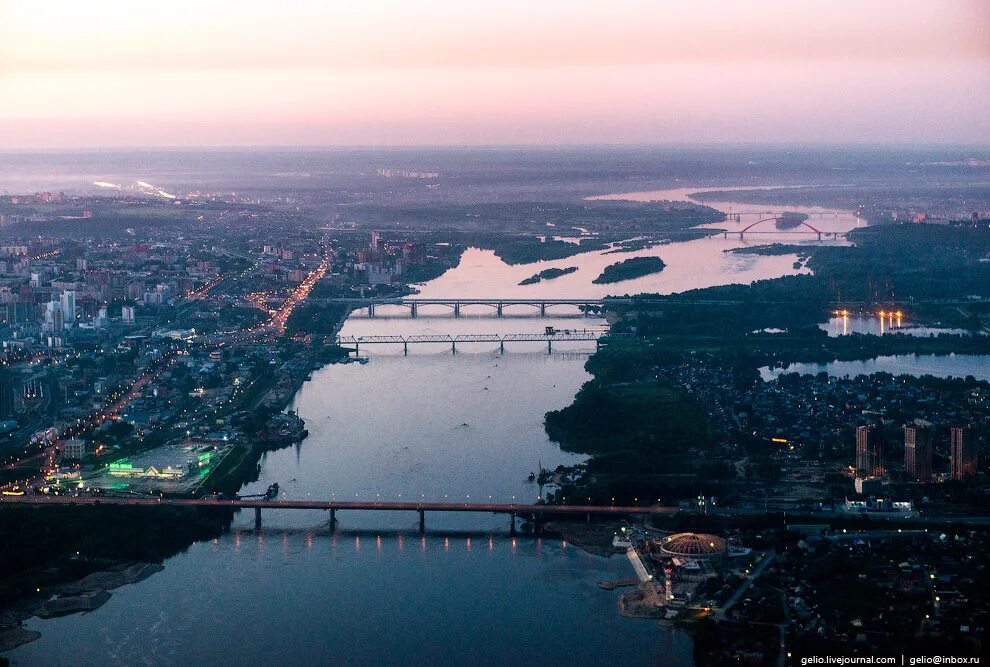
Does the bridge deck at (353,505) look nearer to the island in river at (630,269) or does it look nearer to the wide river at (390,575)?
the wide river at (390,575)

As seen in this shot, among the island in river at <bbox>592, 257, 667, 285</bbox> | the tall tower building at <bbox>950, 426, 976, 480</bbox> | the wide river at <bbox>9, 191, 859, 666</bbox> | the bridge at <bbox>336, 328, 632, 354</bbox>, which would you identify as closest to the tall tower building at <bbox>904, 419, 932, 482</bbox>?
the tall tower building at <bbox>950, 426, 976, 480</bbox>

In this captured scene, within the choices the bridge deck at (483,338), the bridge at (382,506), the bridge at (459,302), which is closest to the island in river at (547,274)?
the bridge at (459,302)

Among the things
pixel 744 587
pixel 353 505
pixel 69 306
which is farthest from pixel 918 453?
pixel 69 306

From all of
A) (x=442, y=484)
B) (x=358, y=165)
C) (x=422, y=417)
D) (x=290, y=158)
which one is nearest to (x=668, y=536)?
(x=442, y=484)

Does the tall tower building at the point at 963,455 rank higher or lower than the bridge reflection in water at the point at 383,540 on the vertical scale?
higher

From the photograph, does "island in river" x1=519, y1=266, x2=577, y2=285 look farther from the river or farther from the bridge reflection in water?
the bridge reflection in water
